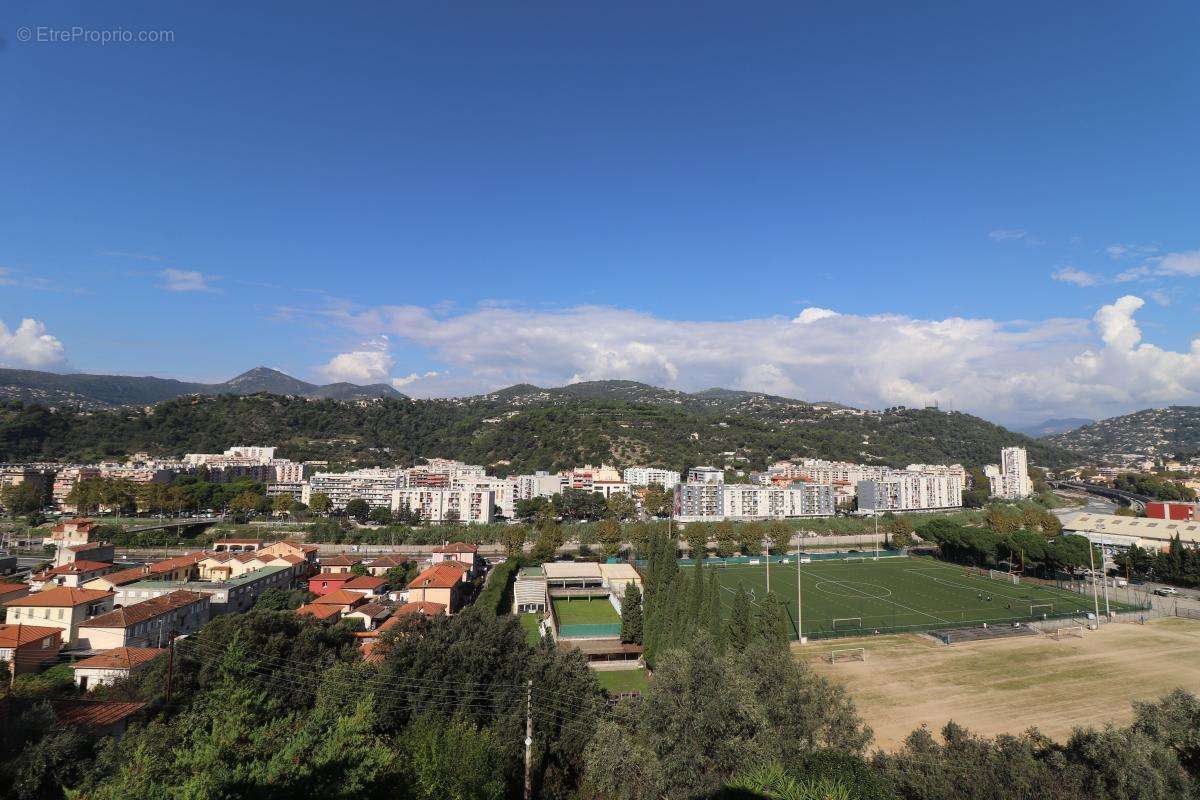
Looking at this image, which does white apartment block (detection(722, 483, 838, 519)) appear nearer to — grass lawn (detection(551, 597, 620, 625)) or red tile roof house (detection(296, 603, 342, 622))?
grass lawn (detection(551, 597, 620, 625))

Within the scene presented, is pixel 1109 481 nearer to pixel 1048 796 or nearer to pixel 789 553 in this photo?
pixel 789 553

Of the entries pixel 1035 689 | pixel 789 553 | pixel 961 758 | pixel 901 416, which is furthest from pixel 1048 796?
pixel 901 416

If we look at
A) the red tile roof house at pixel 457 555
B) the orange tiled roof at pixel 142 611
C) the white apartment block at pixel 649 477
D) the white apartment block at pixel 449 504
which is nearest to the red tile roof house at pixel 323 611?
the orange tiled roof at pixel 142 611

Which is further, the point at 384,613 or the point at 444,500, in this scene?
the point at 444,500

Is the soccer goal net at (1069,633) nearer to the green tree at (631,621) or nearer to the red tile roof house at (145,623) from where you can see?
the green tree at (631,621)

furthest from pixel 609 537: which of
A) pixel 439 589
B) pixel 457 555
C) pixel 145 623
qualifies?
pixel 145 623

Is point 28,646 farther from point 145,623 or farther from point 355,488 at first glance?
point 355,488

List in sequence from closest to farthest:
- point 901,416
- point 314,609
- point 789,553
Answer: point 314,609 < point 789,553 < point 901,416
